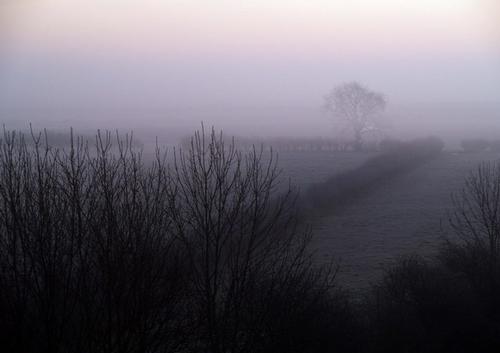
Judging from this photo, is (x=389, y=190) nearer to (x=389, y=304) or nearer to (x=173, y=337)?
(x=389, y=304)

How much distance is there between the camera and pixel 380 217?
25.3 metres

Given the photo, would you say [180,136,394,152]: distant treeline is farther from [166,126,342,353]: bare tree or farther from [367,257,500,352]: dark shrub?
[166,126,342,353]: bare tree

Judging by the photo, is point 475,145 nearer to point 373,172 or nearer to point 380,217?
point 373,172

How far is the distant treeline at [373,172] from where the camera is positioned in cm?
2803

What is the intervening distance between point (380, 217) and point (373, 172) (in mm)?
10994

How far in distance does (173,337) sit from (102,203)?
5.61ft

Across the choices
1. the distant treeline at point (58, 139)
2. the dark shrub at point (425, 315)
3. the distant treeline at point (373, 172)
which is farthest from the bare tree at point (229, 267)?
the distant treeline at point (373, 172)

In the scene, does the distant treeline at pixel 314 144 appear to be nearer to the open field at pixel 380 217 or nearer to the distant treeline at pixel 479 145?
the open field at pixel 380 217

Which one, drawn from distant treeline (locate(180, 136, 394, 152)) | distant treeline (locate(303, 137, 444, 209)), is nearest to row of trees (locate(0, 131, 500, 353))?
distant treeline (locate(303, 137, 444, 209))

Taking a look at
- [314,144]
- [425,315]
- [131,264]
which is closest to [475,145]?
[314,144]

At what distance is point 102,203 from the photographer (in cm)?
609

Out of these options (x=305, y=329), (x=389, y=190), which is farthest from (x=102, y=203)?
(x=389, y=190)

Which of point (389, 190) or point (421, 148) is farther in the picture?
point (421, 148)

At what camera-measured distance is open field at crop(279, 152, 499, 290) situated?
1755cm
